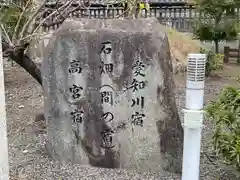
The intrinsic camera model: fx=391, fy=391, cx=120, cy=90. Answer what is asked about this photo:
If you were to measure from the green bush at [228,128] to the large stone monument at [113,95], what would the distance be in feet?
1.58

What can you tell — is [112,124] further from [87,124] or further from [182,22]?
[182,22]

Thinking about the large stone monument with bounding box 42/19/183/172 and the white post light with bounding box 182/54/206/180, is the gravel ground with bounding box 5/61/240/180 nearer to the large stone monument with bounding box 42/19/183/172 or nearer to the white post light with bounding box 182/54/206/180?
the large stone monument with bounding box 42/19/183/172

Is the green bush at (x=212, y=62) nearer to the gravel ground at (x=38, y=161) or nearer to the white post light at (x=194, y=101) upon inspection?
the gravel ground at (x=38, y=161)

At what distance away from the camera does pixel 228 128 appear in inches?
126

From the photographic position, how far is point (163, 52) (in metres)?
3.47

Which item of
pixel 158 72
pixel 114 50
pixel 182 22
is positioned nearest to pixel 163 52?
pixel 158 72

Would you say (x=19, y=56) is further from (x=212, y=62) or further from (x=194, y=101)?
(x=212, y=62)

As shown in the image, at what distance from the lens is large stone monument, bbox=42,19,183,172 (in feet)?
11.5

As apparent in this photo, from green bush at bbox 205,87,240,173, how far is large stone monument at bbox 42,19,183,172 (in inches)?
18.9

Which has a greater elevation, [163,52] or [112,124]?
[163,52]

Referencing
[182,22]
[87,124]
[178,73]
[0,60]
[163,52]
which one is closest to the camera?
[0,60]

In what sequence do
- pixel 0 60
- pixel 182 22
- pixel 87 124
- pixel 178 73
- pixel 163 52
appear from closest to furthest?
pixel 0 60 → pixel 163 52 → pixel 87 124 → pixel 178 73 → pixel 182 22

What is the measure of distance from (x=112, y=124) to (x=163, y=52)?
82cm

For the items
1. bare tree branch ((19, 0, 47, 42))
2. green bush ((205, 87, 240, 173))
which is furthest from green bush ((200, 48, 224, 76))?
green bush ((205, 87, 240, 173))
